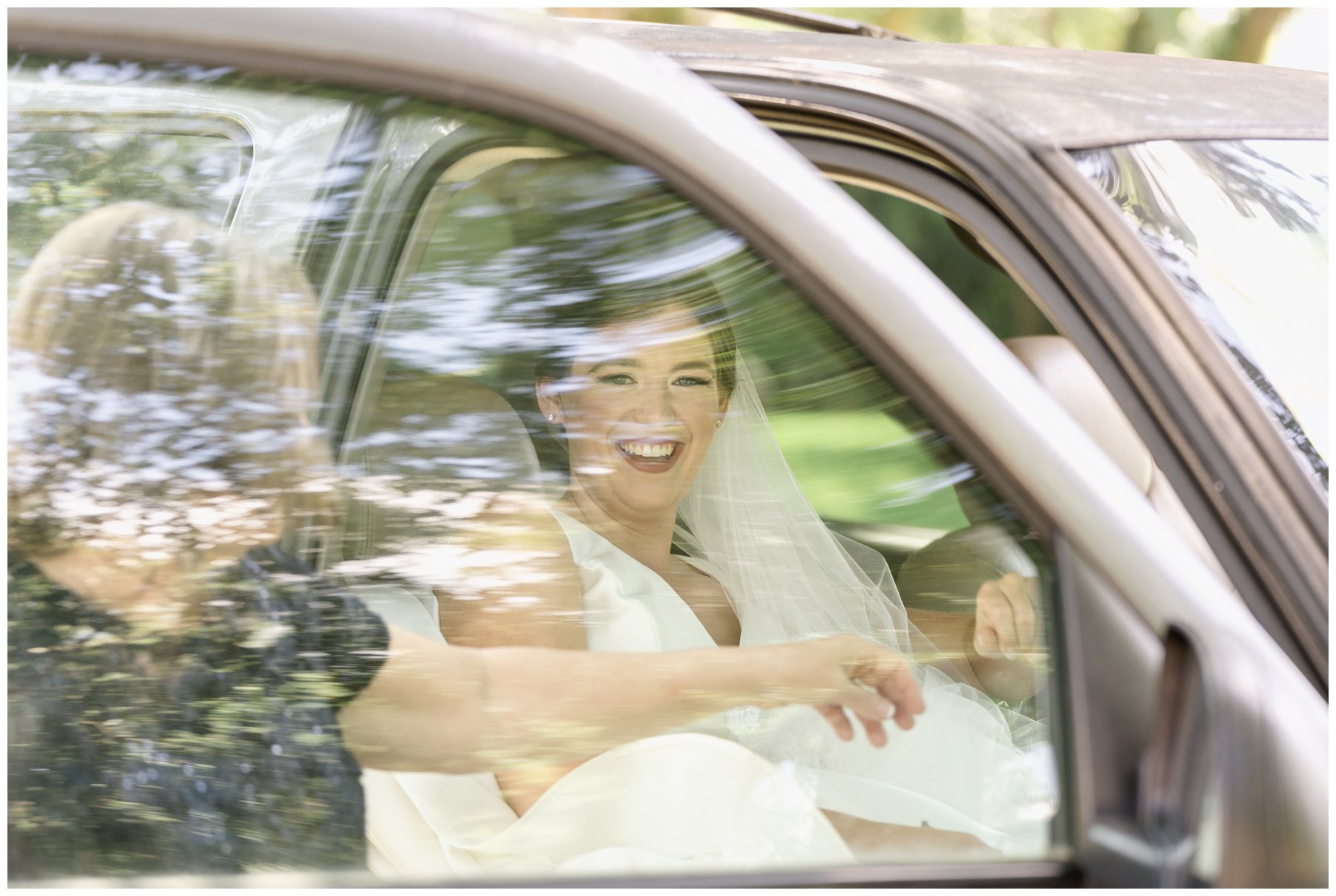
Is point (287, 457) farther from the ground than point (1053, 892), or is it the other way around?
point (287, 457)

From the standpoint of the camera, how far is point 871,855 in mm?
1080

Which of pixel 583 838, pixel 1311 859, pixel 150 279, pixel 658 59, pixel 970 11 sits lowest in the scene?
pixel 583 838

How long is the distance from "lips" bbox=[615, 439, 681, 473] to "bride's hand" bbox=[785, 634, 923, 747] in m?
0.27

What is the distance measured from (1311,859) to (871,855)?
0.38 metres

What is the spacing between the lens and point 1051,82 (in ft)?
5.05

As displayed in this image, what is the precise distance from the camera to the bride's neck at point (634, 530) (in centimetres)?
125

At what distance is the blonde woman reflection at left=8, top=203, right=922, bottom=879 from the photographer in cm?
102

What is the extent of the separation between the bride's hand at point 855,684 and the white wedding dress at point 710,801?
17mm

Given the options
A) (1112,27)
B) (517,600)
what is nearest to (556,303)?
(517,600)

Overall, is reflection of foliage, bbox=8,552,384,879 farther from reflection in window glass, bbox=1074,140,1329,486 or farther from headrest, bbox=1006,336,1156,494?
reflection in window glass, bbox=1074,140,1329,486

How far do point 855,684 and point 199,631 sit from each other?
650 millimetres

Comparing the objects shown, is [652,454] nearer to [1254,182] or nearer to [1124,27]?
[1254,182]

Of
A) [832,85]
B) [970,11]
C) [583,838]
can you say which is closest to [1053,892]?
[583,838]

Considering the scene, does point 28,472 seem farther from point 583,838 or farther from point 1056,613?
point 1056,613
